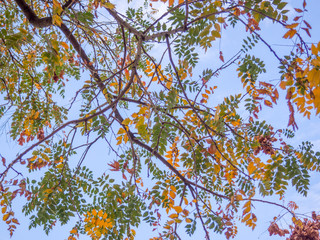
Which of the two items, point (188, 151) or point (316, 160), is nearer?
point (316, 160)

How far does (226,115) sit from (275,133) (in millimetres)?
325

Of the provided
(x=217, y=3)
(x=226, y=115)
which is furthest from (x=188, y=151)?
(x=217, y=3)

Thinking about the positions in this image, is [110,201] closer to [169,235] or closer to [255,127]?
[169,235]

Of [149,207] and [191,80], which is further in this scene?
[191,80]

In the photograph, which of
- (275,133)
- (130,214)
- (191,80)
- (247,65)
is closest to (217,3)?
(247,65)

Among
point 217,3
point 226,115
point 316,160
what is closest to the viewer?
point 217,3

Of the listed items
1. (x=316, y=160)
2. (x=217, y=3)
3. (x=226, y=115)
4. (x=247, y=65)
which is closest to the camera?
(x=217, y=3)

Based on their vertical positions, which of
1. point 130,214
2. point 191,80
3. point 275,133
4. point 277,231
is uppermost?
point 191,80

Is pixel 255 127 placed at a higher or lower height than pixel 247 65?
lower

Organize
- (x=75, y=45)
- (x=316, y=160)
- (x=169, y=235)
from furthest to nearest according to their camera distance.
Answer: (x=75, y=45) < (x=169, y=235) < (x=316, y=160)

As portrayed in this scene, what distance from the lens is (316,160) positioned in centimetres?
143

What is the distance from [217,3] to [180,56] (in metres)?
0.66

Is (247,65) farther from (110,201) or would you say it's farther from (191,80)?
(110,201)

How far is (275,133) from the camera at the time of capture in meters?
1.82
